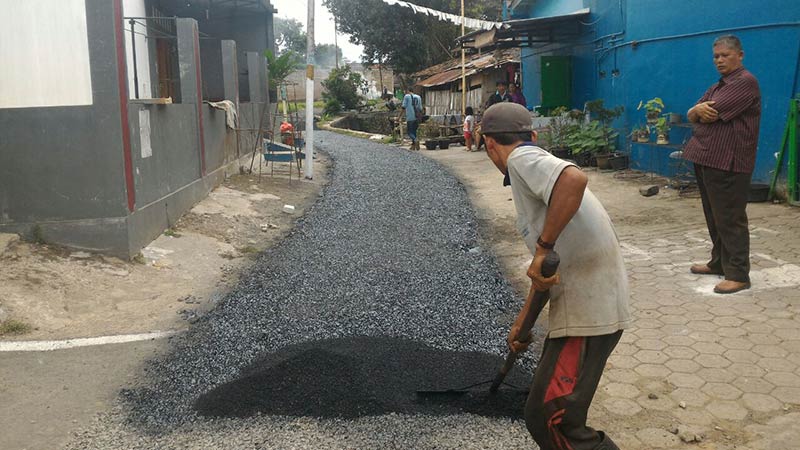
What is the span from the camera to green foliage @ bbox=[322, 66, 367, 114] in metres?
38.4

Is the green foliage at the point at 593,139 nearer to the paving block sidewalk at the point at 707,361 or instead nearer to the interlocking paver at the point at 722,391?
the paving block sidewalk at the point at 707,361

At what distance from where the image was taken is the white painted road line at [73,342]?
15.2 ft

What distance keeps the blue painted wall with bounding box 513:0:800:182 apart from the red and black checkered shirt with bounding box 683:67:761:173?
3998 mm

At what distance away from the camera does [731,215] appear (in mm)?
5023

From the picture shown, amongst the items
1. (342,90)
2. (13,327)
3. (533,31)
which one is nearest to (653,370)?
(13,327)

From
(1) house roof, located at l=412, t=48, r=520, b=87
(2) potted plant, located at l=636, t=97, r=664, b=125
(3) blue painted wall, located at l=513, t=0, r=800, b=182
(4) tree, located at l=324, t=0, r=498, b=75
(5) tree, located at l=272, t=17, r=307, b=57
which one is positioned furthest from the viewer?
(5) tree, located at l=272, t=17, r=307, b=57

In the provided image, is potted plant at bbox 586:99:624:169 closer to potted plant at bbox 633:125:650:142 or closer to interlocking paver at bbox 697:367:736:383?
potted plant at bbox 633:125:650:142

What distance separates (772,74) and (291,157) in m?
9.04

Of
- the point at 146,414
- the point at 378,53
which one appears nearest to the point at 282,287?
the point at 146,414

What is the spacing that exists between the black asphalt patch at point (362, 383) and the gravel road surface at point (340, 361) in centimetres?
1


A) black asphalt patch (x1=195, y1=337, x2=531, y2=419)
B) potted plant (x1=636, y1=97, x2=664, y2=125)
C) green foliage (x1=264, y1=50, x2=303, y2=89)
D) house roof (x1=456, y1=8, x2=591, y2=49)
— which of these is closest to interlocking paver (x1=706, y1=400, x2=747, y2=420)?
black asphalt patch (x1=195, y1=337, x2=531, y2=419)

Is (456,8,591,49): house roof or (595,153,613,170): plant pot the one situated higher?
(456,8,591,49): house roof

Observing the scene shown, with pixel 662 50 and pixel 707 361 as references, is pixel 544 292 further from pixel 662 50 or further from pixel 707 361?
pixel 662 50

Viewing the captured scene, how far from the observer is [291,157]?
14.2 meters
